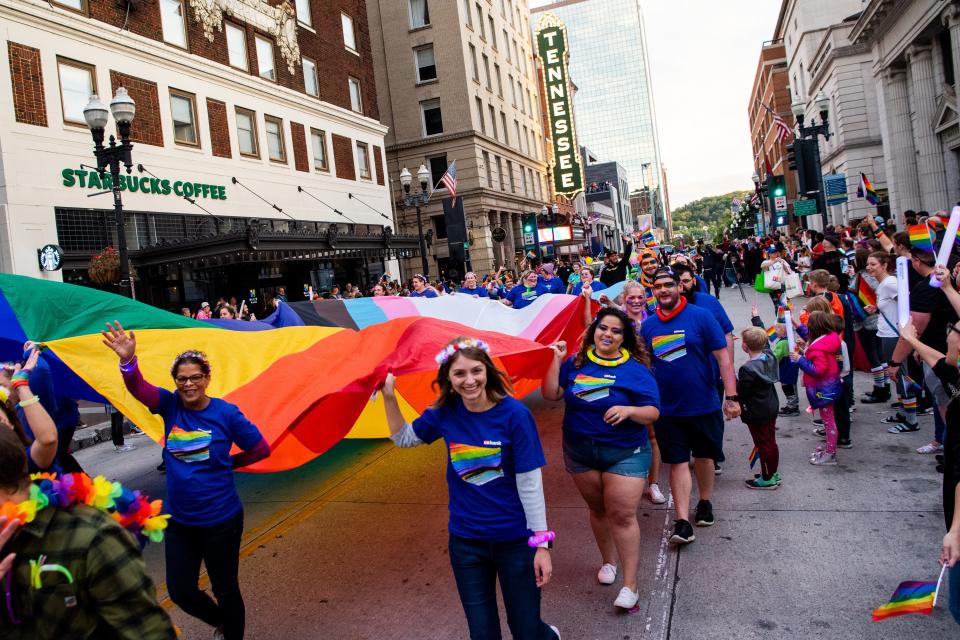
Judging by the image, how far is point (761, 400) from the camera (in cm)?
581

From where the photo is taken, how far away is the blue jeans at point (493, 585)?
10.6 feet

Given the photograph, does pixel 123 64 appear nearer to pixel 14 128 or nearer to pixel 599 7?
pixel 14 128

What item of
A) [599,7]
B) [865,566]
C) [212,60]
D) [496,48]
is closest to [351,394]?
[865,566]

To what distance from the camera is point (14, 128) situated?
15.6 m

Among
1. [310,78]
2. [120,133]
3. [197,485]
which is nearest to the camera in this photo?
[197,485]

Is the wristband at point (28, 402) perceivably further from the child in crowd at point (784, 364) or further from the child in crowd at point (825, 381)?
the child in crowd at point (825, 381)

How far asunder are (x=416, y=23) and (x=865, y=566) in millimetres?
43002

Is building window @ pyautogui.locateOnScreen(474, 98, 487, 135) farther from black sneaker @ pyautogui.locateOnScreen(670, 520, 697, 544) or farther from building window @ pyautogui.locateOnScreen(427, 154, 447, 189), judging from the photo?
black sneaker @ pyautogui.locateOnScreen(670, 520, 697, 544)

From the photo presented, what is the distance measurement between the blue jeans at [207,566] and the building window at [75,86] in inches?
659

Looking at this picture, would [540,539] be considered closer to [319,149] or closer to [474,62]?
[319,149]

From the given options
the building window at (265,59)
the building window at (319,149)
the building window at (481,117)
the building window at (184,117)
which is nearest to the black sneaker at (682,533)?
the building window at (184,117)

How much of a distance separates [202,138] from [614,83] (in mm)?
170494

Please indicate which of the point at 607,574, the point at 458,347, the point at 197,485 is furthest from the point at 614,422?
the point at 197,485

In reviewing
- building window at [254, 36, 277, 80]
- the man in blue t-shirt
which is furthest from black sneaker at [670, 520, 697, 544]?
building window at [254, 36, 277, 80]
